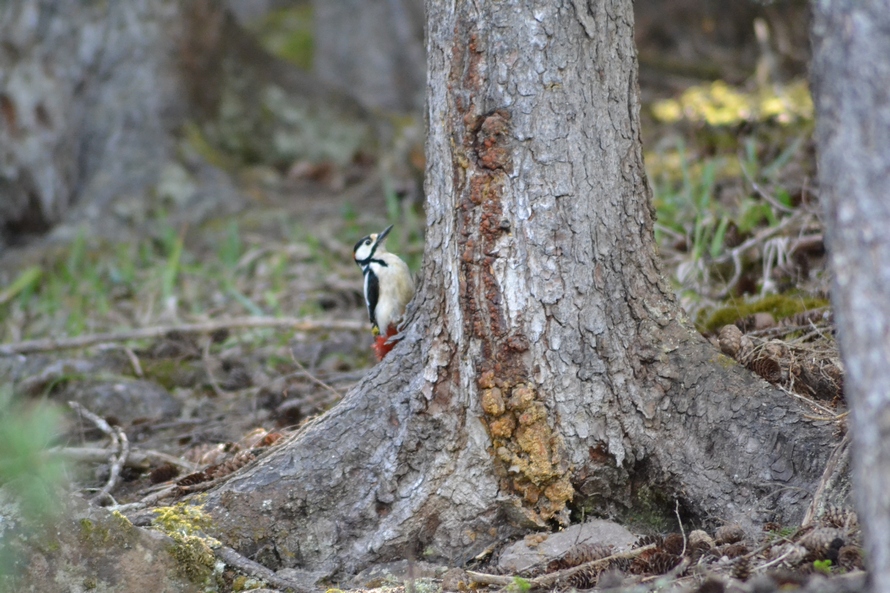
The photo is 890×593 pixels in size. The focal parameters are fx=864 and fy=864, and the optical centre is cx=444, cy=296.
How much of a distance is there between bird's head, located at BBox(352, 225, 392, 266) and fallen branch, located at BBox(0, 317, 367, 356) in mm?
387

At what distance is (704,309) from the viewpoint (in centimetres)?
403

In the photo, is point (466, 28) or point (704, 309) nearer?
point (466, 28)

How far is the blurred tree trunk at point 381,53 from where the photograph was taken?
32.0 feet

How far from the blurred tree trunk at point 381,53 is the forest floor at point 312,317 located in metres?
2.80

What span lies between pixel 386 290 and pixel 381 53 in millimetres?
6435

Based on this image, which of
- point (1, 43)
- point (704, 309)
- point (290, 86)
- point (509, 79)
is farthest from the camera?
point (290, 86)

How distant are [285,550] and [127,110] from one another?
478 cm

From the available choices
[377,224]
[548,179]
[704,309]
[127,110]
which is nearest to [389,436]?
[548,179]

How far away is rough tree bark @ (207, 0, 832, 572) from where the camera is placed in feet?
8.30

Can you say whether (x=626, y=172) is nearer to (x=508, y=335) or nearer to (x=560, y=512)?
(x=508, y=335)

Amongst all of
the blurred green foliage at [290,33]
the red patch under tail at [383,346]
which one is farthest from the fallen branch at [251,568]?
the blurred green foliage at [290,33]

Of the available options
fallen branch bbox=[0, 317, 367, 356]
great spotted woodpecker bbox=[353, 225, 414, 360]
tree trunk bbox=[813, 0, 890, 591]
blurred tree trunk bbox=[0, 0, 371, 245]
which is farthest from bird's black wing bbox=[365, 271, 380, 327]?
tree trunk bbox=[813, 0, 890, 591]

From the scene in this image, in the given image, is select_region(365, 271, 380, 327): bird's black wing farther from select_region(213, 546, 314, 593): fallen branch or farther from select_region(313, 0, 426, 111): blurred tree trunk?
select_region(313, 0, 426, 111): blurred tree trunk

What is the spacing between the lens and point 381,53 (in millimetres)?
9906
